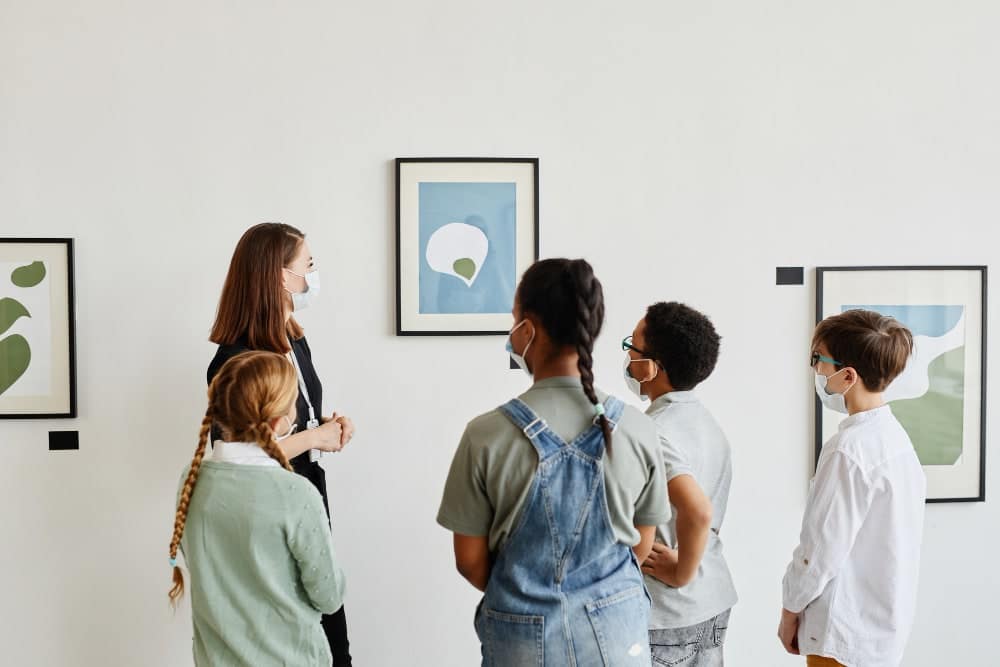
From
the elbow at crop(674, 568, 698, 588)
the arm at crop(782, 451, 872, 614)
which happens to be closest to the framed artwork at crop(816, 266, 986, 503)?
the arm at crop(782, 451, 872, 614)

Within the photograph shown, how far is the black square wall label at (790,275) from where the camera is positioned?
256 cm

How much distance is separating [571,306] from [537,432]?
0.70 ft

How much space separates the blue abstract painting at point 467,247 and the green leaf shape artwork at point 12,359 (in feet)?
4.06

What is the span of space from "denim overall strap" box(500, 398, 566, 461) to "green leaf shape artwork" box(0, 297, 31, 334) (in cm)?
188

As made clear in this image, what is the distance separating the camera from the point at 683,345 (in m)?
1.64

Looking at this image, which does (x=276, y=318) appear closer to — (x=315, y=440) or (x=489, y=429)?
(x=315, y=440)

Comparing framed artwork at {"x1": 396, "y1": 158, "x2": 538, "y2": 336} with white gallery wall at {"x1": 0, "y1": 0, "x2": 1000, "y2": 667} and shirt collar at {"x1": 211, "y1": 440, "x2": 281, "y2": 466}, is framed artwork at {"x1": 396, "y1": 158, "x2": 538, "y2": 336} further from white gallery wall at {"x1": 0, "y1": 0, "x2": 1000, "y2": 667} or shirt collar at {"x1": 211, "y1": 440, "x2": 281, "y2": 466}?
shirt collar at {"x1": 211, "y1": 440, "x2": 281, "y2": 466}

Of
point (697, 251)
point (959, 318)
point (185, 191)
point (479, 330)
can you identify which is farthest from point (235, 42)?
point (959, 318)

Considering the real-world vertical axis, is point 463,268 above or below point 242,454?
above

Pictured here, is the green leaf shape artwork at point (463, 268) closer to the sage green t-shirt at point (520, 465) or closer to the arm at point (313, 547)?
the arm at point (313, 547)

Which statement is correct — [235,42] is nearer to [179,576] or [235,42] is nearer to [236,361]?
[236,361]

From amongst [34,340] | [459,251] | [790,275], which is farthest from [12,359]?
[790,275]

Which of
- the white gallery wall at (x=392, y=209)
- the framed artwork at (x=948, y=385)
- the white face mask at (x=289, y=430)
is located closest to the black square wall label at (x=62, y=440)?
the white gallery wall at (x=392, y=209)

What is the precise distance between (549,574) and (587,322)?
1.38 feet
